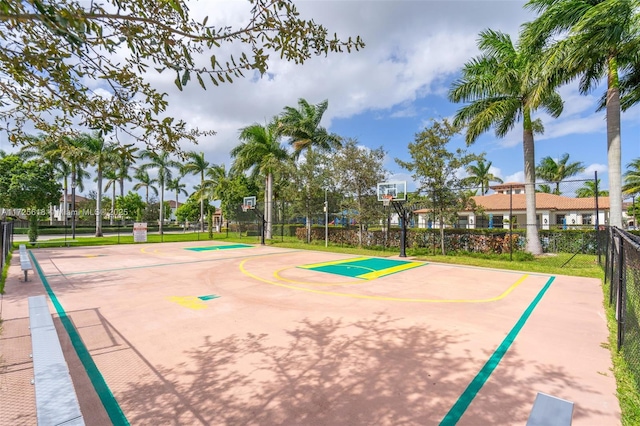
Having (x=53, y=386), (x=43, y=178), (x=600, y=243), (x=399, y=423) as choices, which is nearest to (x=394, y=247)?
(x=600, y=243)

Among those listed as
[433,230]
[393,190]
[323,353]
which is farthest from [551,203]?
[323,353]

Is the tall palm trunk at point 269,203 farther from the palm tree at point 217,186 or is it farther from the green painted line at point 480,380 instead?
the green painted line at point 480,380

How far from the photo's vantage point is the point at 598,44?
9.99m

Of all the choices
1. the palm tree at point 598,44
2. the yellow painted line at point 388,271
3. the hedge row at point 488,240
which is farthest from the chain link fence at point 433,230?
the yellow painted line at point 388,271

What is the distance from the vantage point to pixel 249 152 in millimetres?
23703

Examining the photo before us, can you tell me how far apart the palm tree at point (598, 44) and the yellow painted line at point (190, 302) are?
12836mm

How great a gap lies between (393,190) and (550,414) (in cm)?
1493

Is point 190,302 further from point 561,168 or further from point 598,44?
point 561,168

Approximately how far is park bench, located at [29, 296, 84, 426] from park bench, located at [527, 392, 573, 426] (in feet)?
8.72

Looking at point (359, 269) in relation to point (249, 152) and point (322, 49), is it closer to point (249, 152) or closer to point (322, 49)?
point (322, 49)

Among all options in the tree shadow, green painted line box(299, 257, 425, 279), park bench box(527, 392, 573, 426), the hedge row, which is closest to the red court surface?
the tree shadow

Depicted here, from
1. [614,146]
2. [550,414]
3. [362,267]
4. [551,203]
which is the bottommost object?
[362,267]

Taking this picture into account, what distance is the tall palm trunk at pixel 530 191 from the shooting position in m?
14.3

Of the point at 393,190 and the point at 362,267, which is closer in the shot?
the point at 362,267
